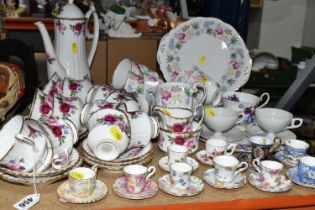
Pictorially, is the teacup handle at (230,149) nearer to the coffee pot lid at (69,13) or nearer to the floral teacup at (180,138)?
the floral teacup at (180,138)

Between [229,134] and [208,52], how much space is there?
0.48m

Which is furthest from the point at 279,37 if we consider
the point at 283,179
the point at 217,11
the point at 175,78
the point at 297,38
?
the point at 283,179

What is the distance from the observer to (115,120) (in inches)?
40.4

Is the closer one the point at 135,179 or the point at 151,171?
the point at 135,179

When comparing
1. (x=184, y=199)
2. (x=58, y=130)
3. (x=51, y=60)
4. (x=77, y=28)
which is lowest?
(x=184, y=199)

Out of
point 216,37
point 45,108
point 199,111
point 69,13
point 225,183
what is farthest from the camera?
point 216,37

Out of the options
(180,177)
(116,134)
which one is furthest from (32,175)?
(180,177)

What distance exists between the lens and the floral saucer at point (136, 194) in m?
0.92

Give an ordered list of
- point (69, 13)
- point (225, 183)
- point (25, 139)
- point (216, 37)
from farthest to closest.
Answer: point (216, 37) → point (69, 13) → point (225, 183) → point (25, 139)

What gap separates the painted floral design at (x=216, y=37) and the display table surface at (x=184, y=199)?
0.64 metres

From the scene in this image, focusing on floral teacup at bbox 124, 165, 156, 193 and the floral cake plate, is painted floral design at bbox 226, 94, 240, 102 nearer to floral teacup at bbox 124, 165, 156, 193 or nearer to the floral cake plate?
the floral cake plate

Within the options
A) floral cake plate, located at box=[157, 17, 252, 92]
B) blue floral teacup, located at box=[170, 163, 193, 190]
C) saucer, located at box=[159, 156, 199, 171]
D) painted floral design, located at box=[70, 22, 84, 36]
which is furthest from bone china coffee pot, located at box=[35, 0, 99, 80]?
blue floral teacup, located at box=[170, 163, 193, 190]

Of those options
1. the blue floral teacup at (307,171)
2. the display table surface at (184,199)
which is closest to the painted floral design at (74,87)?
the display table surface at (184,199)

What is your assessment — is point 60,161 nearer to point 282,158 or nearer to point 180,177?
point 180,177
